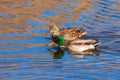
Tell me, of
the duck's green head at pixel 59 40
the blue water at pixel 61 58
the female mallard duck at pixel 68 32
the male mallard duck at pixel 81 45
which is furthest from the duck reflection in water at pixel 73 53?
the female mallard duck at pixel 68 32

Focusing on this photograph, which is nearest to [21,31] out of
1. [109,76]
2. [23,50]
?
[23,50]

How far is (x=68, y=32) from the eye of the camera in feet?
58.2

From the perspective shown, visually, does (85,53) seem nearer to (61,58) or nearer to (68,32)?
(61,58)

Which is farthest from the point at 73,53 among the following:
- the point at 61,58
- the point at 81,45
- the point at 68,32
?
the point at 68,32

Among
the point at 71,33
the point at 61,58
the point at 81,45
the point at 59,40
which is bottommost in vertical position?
the point at 61,58

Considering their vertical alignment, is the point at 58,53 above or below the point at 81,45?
below

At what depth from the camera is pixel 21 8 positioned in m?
21.1

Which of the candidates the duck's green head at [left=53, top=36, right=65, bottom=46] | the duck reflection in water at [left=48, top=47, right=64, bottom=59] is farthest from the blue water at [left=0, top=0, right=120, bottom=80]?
the duck's green head at [left=53, top=36, right=65, bottom=46]

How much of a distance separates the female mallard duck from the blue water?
0.83 ft

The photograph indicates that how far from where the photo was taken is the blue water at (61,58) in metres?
13.2

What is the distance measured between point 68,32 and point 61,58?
9.13 feet

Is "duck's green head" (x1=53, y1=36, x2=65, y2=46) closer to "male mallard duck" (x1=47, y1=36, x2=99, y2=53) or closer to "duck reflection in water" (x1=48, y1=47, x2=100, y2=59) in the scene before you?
"male mallard duck" (x1=47, y1=36, x2=99, y2=53)

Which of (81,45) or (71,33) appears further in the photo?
(71,33)

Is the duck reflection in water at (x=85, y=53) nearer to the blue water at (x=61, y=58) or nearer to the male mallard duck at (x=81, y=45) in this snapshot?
the blue water at (x=61, y=58)
